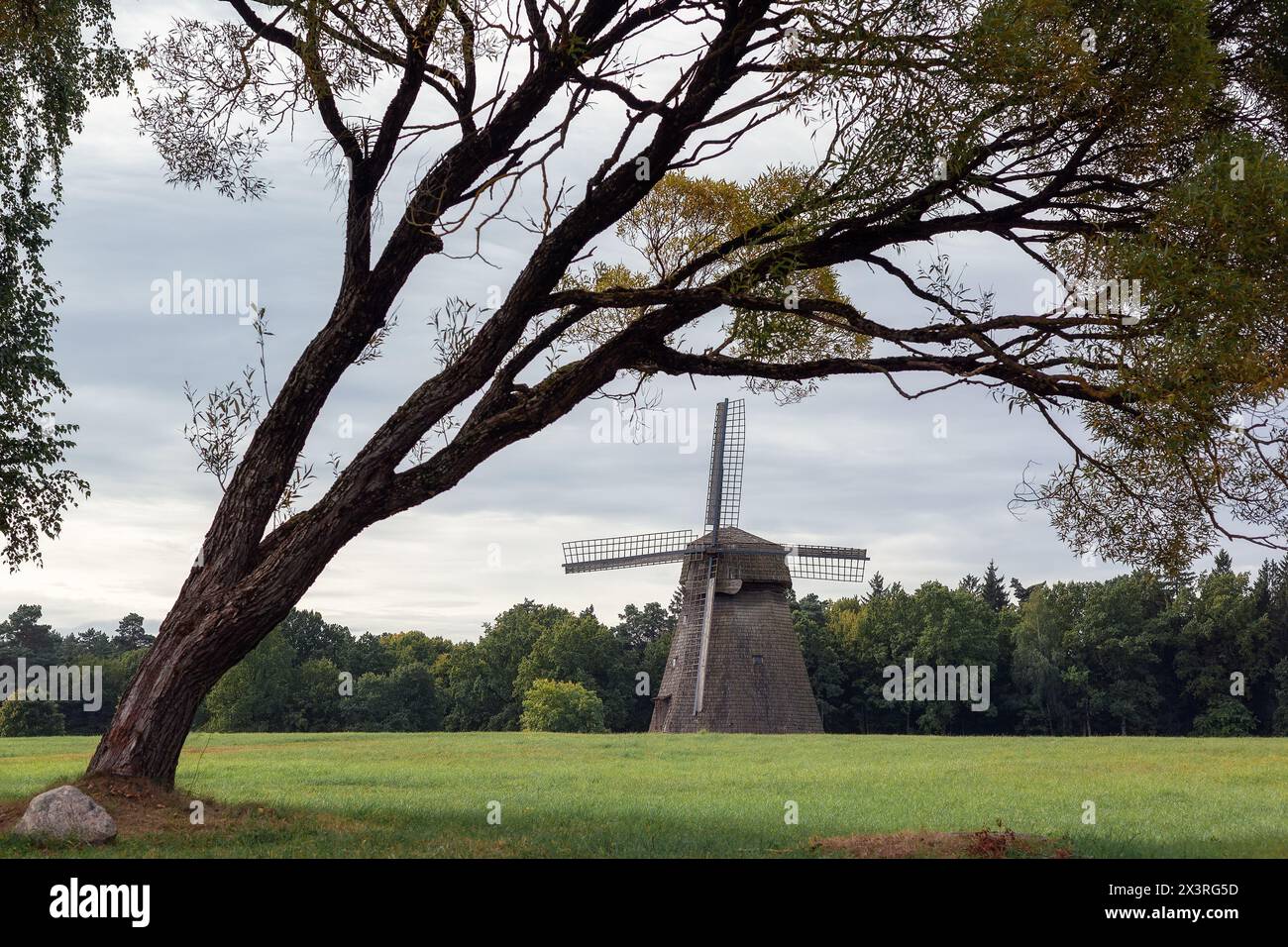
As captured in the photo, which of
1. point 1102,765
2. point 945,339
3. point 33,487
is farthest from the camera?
point 1102,765

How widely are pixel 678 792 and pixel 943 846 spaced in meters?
8.30

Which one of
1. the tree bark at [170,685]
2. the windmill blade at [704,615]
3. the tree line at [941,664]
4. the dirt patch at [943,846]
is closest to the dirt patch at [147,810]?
the tree bark at [170,685]

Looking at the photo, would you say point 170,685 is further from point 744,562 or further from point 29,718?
point 29,718

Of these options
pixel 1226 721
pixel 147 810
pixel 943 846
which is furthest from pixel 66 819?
pixel 1226 721

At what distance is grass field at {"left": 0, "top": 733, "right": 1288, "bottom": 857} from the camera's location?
11984 mm

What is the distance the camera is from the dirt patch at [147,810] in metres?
11.4

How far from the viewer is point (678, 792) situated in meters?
18.9

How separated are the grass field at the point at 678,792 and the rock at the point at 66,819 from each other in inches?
7.7

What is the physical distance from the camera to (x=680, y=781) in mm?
20766

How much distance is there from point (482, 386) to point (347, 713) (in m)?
57.4

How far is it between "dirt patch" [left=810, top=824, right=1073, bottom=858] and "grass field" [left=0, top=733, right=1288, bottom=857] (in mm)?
416

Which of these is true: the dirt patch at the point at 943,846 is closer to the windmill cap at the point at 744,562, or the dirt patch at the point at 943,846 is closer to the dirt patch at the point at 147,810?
the dirt patch at the point at 147,810

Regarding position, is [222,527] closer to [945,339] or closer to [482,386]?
[482,386]
